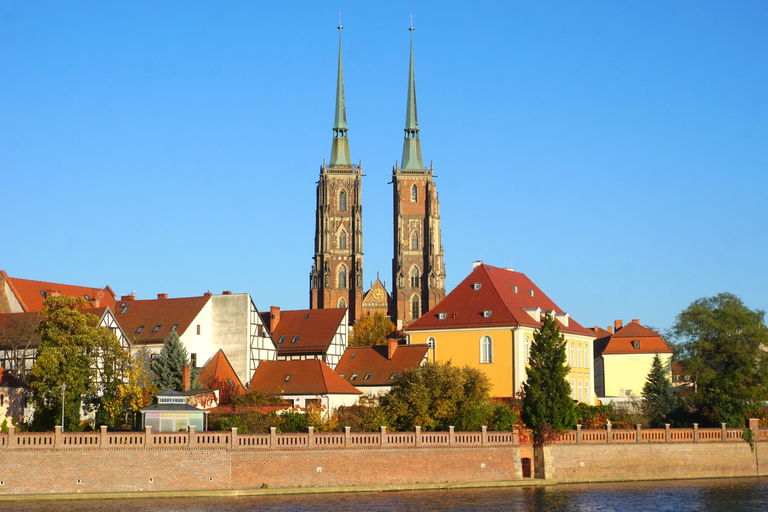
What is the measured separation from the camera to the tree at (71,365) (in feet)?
170

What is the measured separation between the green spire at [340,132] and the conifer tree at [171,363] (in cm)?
6261

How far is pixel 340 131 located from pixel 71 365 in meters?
79.4

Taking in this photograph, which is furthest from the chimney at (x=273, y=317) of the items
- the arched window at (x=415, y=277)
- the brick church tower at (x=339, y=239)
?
the arched window at (x=415, y=277)

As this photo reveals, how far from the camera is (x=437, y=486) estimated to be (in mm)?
47500

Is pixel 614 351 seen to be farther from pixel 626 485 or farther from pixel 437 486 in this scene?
pixel 437 486

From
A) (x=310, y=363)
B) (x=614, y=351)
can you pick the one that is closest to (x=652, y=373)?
(x=614, y=351)

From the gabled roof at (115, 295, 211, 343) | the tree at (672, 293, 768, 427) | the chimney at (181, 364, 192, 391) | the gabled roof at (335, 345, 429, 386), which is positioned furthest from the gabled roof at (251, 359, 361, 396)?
the tree at (672, 293, 768, 427)

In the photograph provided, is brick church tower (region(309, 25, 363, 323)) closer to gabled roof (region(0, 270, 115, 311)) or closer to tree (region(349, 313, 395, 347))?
tree (region(349, 313, 395, 347))

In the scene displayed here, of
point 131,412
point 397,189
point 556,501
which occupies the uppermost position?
point 397,189

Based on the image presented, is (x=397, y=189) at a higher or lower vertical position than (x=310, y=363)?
higher

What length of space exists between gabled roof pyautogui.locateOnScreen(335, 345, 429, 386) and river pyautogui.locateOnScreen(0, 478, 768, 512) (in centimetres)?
2098

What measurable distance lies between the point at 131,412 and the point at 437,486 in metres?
17.3

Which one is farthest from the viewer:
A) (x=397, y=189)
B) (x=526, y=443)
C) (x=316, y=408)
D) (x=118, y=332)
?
(x=397, y=189)

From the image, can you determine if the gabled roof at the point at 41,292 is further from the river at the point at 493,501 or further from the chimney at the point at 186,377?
the river at the point at 493,501
